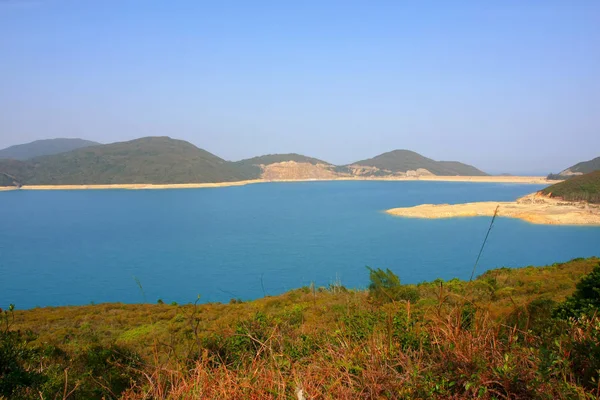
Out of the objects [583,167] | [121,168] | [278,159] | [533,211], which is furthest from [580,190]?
[278,159]

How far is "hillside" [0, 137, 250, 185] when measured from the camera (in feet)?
331

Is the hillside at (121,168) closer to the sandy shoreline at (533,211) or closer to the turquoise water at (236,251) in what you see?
the turquoise water at (236,251)

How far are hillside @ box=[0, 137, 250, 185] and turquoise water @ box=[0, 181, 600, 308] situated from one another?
179 feet

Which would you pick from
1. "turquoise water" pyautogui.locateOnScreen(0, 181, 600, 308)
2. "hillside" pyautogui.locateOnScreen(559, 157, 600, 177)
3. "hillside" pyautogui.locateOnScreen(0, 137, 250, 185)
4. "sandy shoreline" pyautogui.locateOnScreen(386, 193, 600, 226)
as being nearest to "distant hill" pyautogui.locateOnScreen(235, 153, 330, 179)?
"hillside" pyautogui.locateOnScreen(0, 137, 250, 185)

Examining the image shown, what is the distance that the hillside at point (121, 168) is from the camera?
100938mm

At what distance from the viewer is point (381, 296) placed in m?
8.78

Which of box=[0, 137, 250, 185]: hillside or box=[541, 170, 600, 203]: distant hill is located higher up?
box=[0, 137, 250, 185]: hillside

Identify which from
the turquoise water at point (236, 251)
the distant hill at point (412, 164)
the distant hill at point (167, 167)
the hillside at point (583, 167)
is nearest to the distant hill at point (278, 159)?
the distant hill at point (167, 167)

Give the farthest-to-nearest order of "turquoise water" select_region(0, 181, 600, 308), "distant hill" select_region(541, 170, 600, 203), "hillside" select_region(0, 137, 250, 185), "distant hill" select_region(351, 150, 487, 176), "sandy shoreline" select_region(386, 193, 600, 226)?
"distant hill" select_region(351, 150, 487, 176)
"hillside" select_region(0, 137, 250, 185)
"distant hill" select_region(541, 170, 600, 203)
"sandy shoreline" select_region(386, 193, 600, 226)
"turquoise water" select_region(0, 181, 600, 308)

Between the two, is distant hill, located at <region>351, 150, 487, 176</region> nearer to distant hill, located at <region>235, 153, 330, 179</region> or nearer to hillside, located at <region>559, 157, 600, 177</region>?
distant hill, located at <region>235, 153, 330, 179</region>

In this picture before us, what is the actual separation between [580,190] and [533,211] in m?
8.61

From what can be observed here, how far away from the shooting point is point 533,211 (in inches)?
1665

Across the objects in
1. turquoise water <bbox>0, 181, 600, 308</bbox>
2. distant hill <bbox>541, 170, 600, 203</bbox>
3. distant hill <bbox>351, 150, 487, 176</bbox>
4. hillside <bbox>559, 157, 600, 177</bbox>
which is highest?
distant hill <bbox>351, 150, 487, 176</bbox>

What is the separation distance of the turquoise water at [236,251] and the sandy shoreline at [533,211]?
2.07 meters
